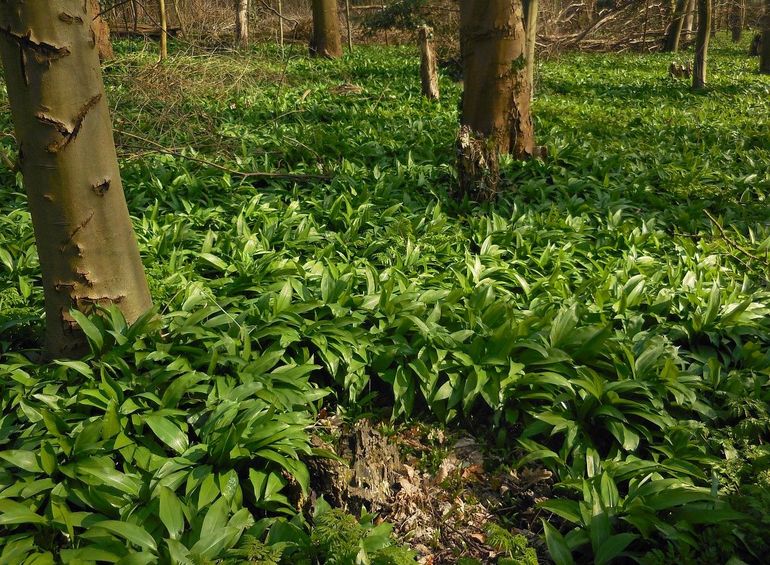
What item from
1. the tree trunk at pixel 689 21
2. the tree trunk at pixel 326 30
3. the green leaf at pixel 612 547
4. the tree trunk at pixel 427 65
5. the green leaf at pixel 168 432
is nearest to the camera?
the green leaf at pixel 612 547

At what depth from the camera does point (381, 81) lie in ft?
38.1

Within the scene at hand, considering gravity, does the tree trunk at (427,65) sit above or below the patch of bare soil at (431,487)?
above

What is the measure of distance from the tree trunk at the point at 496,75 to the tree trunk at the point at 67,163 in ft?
13.4

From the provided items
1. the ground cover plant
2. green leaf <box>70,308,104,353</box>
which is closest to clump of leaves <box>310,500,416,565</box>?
the ground cover plant

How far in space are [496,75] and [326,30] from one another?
863cm

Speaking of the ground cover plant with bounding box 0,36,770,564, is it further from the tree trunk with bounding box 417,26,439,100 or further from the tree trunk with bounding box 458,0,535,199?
the tree trunk with bounding box 417,26,439,100

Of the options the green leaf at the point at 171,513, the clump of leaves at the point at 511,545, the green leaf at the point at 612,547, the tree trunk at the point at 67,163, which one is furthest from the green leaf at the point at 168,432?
the green leaf at the point at 612,547

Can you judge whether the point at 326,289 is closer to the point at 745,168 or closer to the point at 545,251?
the point at 545,251

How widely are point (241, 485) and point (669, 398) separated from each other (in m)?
2.26

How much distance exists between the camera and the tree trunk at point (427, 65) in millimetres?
9961

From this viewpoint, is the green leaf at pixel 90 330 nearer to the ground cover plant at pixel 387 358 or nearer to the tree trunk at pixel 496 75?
the ground cover plant at pixel 387 358

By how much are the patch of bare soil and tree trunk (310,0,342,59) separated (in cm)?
1238

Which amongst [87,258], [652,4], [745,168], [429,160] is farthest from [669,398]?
[652,4]

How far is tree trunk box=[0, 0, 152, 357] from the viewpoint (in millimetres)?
2635
